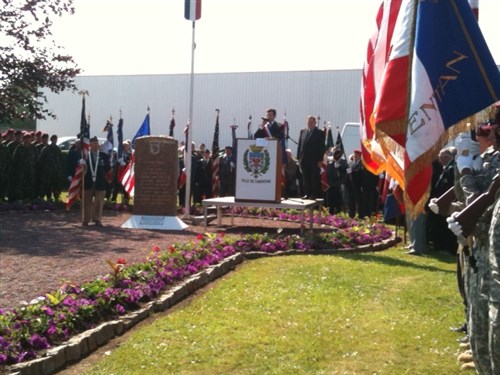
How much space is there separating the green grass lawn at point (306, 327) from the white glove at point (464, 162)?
77.8 inches

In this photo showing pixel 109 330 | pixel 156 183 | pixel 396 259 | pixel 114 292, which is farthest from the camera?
pixel 156 183

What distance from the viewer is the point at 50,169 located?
23234 millimetres

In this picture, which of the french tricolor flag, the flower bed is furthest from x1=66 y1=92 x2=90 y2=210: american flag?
the flower bed

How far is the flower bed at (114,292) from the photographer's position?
675 centimetres

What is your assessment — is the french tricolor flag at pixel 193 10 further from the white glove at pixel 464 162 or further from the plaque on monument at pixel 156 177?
the white glove at pixel 464 162

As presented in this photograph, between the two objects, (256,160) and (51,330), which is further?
(256,160)

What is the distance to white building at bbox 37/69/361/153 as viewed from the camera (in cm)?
3862

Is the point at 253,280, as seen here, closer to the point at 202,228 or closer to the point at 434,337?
the point at 434,337

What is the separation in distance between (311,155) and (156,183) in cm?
355

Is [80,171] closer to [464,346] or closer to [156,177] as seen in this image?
[156,177]

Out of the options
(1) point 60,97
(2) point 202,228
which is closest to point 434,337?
(2) point 202,228

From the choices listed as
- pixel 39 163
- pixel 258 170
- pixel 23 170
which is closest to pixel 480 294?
pixel 258 170

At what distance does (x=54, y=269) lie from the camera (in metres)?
11.0

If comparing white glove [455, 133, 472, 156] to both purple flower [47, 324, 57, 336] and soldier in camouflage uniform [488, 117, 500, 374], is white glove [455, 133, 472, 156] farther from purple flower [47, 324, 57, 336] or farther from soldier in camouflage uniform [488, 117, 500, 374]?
purple flower [47, 324, 57, 336]
